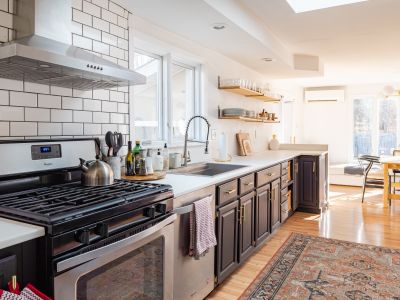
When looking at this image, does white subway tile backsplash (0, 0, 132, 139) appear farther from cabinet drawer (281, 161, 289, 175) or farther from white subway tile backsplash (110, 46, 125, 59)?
cabinet drawer (281, 161, 289, 175)

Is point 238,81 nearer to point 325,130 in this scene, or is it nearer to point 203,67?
point 203,67

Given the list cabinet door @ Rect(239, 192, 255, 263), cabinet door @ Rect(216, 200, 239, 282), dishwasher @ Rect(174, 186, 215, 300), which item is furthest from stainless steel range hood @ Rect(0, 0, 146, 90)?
cabinet door @ Rect(239, 192, 255, 263)

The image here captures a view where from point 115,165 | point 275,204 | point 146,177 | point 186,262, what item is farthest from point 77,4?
point 275,204

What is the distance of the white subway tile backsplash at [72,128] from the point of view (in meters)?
1.99

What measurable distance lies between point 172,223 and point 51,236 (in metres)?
0.76

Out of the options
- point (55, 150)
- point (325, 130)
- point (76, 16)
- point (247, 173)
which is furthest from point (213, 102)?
point (325, 130)

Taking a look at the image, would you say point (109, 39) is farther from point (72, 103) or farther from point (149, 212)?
point (149, 212)

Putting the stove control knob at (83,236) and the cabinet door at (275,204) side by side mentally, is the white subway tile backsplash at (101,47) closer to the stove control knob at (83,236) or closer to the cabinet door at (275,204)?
the stove control knob at (83,236)

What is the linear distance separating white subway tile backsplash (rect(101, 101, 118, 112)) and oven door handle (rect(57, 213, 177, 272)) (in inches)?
37.6

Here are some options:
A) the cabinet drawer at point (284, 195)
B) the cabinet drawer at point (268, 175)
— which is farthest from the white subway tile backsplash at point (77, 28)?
the cabinet drawer at point (284, 195)

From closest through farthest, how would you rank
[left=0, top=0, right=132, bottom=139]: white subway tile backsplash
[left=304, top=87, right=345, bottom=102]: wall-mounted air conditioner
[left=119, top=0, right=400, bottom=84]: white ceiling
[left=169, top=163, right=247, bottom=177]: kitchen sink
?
[left=0, top=0, right=132, bottom=139]: white subway tile backsplash → [left=119, top=0, right=400, bottom=84]: white ceiling → [left=169, top=163, right=247, bottom=177]: kitchen sink → [left=304, top=87, right=345, bottom=102]: wall-mounted air conditioner

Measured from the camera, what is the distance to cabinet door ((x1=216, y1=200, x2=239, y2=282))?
238 cm

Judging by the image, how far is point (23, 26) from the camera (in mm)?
1678

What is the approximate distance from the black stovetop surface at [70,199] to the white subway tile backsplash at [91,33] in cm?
93
